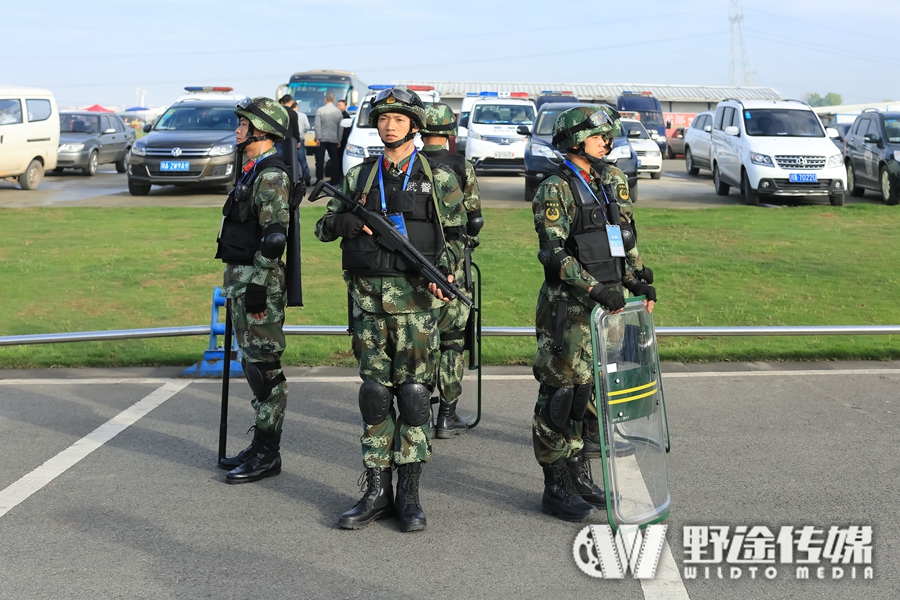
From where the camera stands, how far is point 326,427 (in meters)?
6.54

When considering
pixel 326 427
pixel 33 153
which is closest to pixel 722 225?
pixel 326 427

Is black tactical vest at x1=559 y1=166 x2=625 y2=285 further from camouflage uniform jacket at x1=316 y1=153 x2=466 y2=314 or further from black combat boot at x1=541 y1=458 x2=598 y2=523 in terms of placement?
black combat boot at x1=541 y1=458 x2=598 y2=523

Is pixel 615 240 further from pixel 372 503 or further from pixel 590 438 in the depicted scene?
pixel 372 503

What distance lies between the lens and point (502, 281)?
36.3 ft

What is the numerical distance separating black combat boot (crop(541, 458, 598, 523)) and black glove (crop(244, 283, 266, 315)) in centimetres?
166

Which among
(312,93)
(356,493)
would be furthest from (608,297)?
(312,93)

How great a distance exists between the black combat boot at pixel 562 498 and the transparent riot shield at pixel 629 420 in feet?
1.00

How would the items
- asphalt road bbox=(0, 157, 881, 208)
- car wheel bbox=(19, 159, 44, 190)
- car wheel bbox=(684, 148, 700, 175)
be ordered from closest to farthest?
1. asphalt road bbox=(0, 157, 881, 208)
2. car wheel bbox=(19, 159, 44, 190)
3. car wheel bbox=(684, 148, 700, 175)

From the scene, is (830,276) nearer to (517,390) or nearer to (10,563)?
(517,390)

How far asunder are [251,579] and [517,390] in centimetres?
356

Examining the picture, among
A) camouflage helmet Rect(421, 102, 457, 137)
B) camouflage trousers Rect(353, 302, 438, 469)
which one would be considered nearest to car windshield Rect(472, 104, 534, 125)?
camouflage helmet Rect(421, 102, 457, 137)

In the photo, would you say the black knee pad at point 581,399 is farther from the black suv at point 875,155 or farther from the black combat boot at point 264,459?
the black suv at point 875,155

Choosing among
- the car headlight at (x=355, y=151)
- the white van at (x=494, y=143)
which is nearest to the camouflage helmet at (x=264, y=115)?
the car headlight at (x=355, y=151)

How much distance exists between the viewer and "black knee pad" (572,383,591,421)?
16.2 ft
